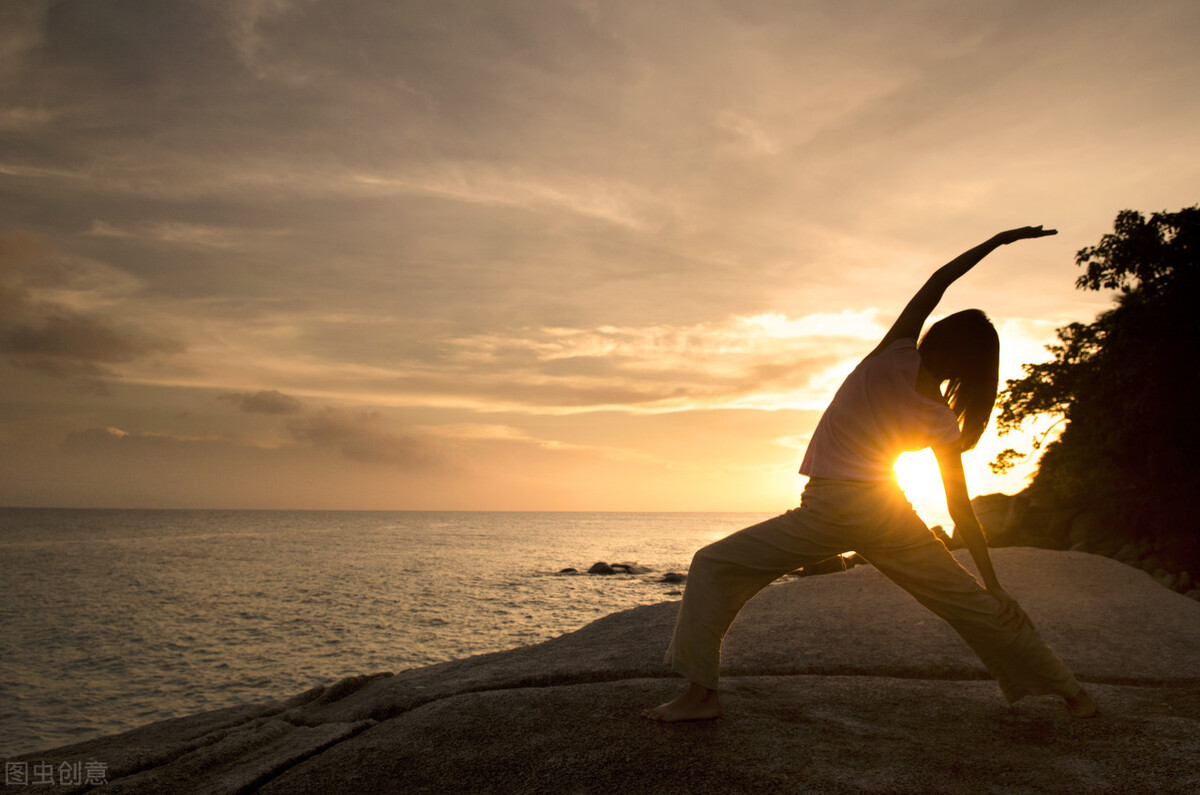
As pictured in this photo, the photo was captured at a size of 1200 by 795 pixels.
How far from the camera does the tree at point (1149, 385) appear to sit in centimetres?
1753

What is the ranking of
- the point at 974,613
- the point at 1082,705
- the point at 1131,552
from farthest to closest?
the point at 1131,552 < the point at 1082,705 < the point at 974,613

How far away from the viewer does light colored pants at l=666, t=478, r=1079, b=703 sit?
11.5 ft

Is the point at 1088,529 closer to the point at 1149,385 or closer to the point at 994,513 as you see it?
the point at 994,513

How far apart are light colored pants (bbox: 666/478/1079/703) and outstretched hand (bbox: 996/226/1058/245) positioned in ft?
4.47

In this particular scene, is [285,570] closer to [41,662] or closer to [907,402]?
[41,662]

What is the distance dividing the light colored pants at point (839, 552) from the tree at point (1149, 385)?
60.5 ft

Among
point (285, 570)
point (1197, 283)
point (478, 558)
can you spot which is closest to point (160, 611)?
point (285, 570)

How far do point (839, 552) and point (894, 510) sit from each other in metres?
0.37

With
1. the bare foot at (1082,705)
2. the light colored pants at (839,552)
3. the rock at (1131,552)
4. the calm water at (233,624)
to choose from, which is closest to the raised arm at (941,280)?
the light colored pants at (839,552)

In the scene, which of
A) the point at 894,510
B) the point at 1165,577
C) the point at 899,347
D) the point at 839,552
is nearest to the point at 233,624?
the point at 839,552

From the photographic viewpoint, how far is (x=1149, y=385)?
57.7ft

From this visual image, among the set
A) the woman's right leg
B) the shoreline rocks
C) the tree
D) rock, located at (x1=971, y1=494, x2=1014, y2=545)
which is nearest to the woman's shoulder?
the woman's right leg

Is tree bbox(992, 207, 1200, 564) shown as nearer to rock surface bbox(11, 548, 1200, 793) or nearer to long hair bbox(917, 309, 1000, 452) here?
rock surface bbox(11, 548, 1200, 793)

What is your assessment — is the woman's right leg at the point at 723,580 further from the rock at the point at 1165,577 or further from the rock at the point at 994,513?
the rock at the point at 994,513
